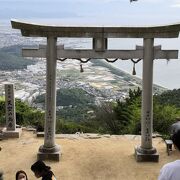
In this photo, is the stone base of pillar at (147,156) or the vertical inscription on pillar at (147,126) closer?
the vertical inscription on pillar at (147,126)

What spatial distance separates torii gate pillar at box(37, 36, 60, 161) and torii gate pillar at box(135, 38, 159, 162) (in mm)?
2204

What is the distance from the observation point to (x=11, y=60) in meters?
58.5

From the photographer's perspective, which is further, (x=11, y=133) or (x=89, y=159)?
(x=11, y=133)

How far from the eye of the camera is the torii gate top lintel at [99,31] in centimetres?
996

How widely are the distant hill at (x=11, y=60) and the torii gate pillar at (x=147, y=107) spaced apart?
4364 cm

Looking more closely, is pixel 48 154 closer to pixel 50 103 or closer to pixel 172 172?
pixel 50 103

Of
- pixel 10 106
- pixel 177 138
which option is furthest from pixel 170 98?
pixel 177 138

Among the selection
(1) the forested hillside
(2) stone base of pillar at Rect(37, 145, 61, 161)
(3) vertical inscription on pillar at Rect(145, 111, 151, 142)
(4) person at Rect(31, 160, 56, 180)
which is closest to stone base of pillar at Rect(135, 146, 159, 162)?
(3) vertical inscription on pillar at Rect(145, 111, 151, 142)

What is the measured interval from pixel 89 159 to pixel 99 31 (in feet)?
10.9

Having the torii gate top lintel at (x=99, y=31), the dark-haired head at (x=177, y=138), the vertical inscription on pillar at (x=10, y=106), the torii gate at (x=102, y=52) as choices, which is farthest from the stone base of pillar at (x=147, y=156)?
the dark-haired head at (x=177, y=138)

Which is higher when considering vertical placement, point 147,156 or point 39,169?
point 39,169

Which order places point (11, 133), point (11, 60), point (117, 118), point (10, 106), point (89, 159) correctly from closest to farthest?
point (89, 159), point (10, 106), point (11, 133), point (117, 118), point (11, 60)

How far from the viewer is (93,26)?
33.0ft

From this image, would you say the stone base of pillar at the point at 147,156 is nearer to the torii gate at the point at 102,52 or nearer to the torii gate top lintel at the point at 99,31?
the torii gate at the point at 102,52
